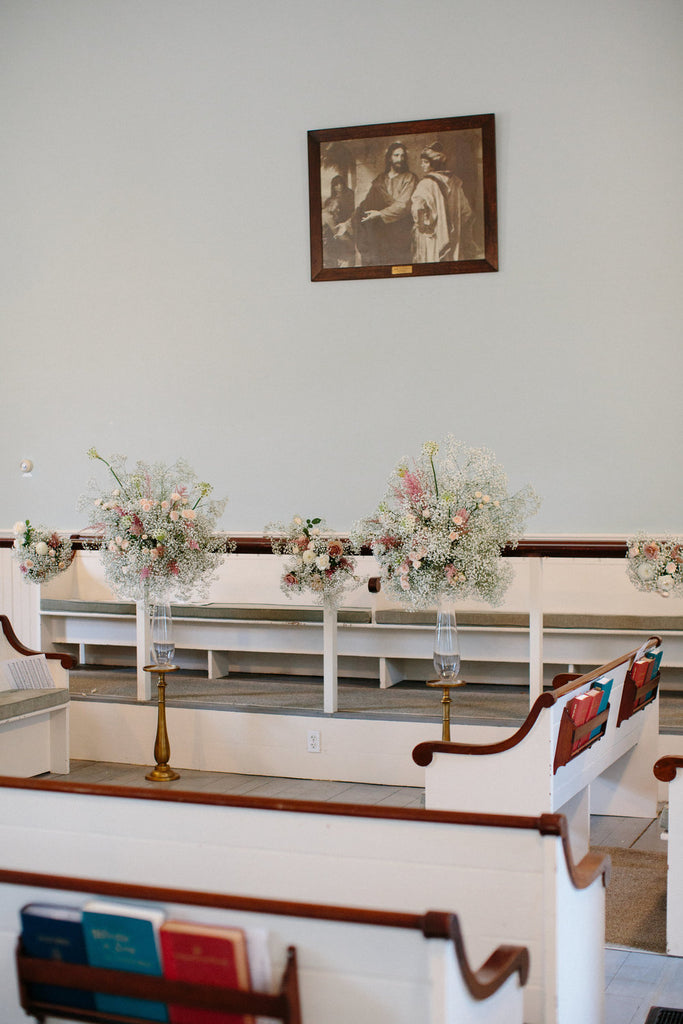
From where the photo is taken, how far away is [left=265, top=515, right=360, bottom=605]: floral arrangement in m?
5.12

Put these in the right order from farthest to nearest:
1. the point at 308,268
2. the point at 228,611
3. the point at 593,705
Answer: the point at 308,268 < the point at 228,611 < the point at 593,705

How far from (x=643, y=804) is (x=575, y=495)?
246cm

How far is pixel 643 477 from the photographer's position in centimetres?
668

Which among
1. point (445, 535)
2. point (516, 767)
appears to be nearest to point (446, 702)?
point (445, 535)

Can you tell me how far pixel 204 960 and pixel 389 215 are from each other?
20.0 feet

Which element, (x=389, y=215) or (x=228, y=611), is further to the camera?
(x=389, y=215)

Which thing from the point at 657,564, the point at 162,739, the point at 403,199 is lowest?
the point at 162,739

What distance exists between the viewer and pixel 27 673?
5.54m

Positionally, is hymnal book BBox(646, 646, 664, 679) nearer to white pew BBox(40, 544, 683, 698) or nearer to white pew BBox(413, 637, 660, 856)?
white pew BBox(413, 637, 660, 856)

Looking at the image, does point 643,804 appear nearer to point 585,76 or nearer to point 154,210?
point 585,76

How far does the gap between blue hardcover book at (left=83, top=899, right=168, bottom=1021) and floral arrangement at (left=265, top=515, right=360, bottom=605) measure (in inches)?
130

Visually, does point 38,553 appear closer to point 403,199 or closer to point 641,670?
point 641,670

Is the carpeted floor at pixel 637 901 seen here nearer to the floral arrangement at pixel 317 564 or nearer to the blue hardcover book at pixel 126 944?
the floral arrangement at pixel 317 564

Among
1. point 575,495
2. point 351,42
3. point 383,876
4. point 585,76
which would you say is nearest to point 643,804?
point 575,495
